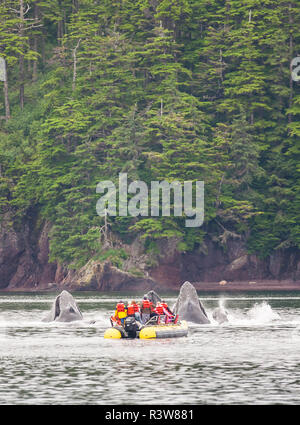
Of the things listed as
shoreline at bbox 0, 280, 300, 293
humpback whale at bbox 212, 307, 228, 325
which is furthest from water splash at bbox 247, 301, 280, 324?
shoreline at bbox 0, 280, 300, 293

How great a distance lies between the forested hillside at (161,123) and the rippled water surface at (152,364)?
148 feet

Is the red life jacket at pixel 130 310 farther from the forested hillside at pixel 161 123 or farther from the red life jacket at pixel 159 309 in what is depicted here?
the forested hillside at pixel 161 123

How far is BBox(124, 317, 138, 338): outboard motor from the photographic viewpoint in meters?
48.8

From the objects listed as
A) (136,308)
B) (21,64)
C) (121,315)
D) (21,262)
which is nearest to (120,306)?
(121,315)

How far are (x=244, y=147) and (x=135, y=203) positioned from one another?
13.3 m

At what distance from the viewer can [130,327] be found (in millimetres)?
48812

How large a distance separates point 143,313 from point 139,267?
175 ft

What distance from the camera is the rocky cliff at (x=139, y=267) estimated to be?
105 metres

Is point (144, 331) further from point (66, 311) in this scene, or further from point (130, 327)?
point (66, 311)

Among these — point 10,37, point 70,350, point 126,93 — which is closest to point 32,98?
point 10,37

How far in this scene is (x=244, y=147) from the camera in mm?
109500

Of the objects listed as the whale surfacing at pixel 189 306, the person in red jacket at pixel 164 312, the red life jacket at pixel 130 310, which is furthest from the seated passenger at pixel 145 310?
→ the whale surfacing at pixel 189 306

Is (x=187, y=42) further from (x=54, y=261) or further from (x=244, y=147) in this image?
(x=54, y=261)

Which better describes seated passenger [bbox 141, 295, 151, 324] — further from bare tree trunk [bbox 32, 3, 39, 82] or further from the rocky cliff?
bare tree trunk [bbox 32, 3, 39, 82]
